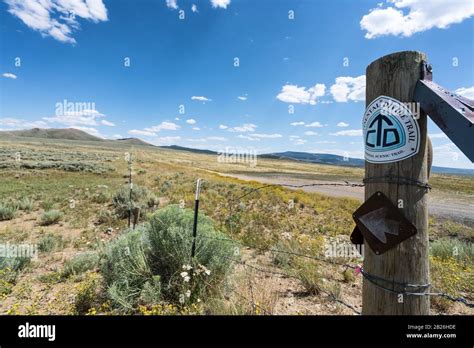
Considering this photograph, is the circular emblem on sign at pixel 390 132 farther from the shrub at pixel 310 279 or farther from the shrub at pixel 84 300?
the shrub at pixel 84 300

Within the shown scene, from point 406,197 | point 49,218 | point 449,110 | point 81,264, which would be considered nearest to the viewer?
point 449,110

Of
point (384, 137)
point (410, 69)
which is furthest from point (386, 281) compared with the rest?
point (410, 69)

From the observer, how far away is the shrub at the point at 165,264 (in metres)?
3.10

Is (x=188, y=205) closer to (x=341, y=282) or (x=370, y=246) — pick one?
(x=341, y=282)

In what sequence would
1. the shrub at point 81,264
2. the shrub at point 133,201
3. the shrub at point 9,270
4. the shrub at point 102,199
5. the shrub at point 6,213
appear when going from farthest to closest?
1. the shrub at point 102,199
2. the shrub at point 133,201
3. the shrub at point 6,213
4. the shrub at point 81,264
5. the shrub at point 9,270

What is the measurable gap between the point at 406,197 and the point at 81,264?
16.9 ft

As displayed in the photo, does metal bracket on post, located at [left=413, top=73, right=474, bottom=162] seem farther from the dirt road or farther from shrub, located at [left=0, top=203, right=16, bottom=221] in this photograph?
the dirt road

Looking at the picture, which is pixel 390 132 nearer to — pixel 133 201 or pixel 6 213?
pixel 133 201

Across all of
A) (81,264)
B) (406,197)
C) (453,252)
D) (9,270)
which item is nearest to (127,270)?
(81,264)

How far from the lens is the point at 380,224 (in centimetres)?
136

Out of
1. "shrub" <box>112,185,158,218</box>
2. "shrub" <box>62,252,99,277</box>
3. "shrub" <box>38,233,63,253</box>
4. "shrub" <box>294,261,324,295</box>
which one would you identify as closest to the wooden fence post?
"shrub" <box>294,261,324,295</box>

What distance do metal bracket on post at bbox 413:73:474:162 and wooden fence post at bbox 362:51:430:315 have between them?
5 centimetres

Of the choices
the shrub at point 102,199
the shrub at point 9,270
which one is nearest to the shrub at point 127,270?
the shrub at point 9,270

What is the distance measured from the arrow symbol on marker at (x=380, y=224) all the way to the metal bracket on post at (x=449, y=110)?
18.3 inches
